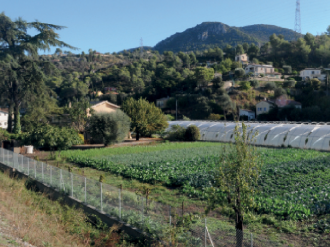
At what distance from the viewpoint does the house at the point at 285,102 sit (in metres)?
68.1

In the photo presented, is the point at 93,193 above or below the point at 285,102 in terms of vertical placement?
below

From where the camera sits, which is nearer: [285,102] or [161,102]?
[285,102]

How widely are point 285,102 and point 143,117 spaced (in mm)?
45899

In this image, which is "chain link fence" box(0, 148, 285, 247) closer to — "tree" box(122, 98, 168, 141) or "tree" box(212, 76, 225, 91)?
"tree" box(122, 98, 168, 141)

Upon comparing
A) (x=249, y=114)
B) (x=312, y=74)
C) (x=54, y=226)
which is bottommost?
(x=54, y=226)

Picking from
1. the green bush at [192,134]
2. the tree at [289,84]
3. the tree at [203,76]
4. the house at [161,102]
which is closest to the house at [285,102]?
the tree at [289,84]

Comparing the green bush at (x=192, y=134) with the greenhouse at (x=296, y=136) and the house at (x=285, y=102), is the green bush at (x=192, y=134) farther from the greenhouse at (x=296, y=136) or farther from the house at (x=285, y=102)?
the house at (x=285, y=102)

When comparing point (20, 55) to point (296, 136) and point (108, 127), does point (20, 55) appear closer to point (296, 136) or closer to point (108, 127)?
point (108, 127)

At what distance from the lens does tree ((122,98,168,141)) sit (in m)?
39.4

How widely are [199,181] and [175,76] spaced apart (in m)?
85.6

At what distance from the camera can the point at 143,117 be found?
39.5 m

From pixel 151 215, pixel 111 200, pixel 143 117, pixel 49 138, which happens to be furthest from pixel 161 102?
pixel 151 215

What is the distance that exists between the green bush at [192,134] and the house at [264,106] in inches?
1377

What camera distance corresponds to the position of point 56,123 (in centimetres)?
4247
